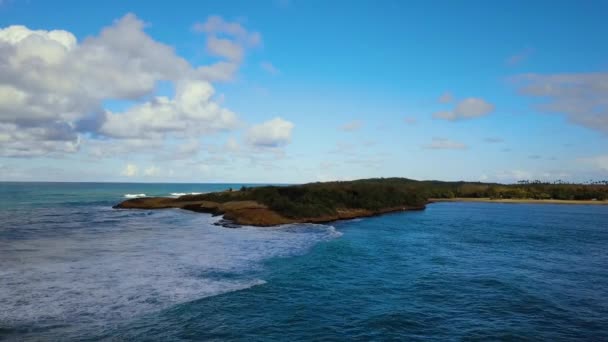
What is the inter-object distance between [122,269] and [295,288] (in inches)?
518

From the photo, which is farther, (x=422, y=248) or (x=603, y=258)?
(x=422, y=248)

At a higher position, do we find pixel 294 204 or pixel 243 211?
pixel 294 204

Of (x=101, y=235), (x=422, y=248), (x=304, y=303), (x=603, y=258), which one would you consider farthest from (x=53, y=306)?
(x=603, y=258)

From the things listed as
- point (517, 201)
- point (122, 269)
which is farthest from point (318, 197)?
point (517, 201)

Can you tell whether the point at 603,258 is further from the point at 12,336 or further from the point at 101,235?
the point at 101,235

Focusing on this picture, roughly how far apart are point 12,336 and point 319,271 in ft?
62.5

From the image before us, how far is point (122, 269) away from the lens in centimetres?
3017

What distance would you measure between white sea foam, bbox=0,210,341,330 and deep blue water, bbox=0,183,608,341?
113 mm

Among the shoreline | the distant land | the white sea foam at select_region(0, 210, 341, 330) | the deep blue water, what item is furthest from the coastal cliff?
the shoreline

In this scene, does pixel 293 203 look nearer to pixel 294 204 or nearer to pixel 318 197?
pixel 294 204

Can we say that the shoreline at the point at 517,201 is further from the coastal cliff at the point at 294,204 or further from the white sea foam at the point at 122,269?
the white sea foam at the point at 122,269

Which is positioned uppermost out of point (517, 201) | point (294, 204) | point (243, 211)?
point (294, 204)

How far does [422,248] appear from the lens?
43.4 meters

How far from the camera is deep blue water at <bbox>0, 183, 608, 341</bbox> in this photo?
18.8 m
